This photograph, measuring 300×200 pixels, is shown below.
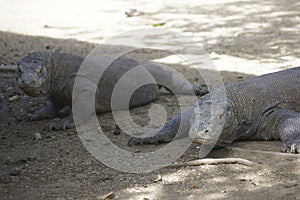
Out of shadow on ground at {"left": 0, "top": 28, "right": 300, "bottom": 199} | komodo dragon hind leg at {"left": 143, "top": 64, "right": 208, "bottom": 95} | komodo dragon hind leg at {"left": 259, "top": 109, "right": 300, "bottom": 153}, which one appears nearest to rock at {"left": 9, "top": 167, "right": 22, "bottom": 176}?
shadow on ground at {"left": 0, "top": 28, "right": 300, "bottom": 199}

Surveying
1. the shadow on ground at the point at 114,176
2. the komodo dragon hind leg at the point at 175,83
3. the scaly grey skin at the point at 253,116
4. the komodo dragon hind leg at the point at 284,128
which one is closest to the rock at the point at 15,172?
the shadow on ground at the point at 114,176

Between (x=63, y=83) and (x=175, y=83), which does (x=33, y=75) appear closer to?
(x=63, y=83)

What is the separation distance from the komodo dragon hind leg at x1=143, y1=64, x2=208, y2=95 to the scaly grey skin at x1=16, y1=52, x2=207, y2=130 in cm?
1

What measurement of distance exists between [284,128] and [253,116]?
27 centimetres

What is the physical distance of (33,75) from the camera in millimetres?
4652

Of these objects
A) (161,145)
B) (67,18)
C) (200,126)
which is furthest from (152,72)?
(67,18)

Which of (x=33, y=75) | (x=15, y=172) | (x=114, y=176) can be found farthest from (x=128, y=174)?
(x=33, y=75)

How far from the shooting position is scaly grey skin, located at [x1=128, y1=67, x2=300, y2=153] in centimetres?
380

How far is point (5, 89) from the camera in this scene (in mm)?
6117

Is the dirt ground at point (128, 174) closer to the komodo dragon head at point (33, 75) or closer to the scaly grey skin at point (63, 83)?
the scaly grey skin at point (63, 83)

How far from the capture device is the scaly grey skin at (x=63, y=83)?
15.4 ft

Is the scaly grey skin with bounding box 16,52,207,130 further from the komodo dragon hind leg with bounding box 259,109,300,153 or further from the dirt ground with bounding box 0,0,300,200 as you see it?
the komodo dragon hind leg with bounding box 259,109,300,153

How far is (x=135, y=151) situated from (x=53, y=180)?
0.72 metres

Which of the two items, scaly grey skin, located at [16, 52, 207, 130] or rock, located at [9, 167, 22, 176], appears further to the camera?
scaly grey skin, located at [16, 52, 207, 130]
